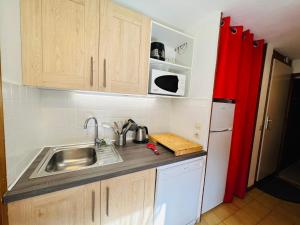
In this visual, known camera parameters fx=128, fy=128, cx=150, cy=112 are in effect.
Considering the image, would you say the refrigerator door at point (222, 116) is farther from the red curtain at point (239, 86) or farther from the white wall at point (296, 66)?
the white wall at point (296, 66)

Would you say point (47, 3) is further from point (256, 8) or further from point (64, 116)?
point (256, 8)

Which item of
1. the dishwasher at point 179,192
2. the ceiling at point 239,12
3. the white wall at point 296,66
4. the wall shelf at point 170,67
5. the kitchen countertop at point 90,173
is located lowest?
the dishwasher at point 179,192

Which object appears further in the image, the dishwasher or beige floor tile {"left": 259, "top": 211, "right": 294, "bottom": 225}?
beige floor tile {"left": 259, "top": 211, "right": 294, "bottom": 225}

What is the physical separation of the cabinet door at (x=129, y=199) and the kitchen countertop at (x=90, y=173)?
2.6 inches

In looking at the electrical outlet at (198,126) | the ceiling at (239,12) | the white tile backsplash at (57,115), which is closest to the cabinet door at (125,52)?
the ceiling at (239,12)

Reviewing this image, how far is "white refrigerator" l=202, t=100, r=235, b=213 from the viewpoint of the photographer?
56.3 inches

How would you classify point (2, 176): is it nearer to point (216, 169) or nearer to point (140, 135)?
point (140, 135)

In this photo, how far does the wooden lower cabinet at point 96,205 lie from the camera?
2.34ft

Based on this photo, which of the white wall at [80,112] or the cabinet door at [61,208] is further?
the white wall at [80,112]

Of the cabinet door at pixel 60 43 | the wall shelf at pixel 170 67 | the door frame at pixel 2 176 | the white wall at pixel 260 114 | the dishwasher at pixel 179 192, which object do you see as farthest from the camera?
the white wall at pixel 260 114

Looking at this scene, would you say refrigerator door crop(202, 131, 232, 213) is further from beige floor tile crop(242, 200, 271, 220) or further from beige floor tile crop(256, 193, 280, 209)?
beige floor tile crop(256, 193, 280, 209)

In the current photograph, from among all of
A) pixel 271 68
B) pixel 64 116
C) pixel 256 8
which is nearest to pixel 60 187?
pixel 64 116

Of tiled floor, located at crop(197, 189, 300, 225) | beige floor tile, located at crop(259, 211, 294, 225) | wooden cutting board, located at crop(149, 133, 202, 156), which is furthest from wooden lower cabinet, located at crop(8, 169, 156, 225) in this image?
beige floor tile, located at crop(259, 211, 294, 225)

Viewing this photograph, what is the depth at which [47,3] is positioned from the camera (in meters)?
0.84
